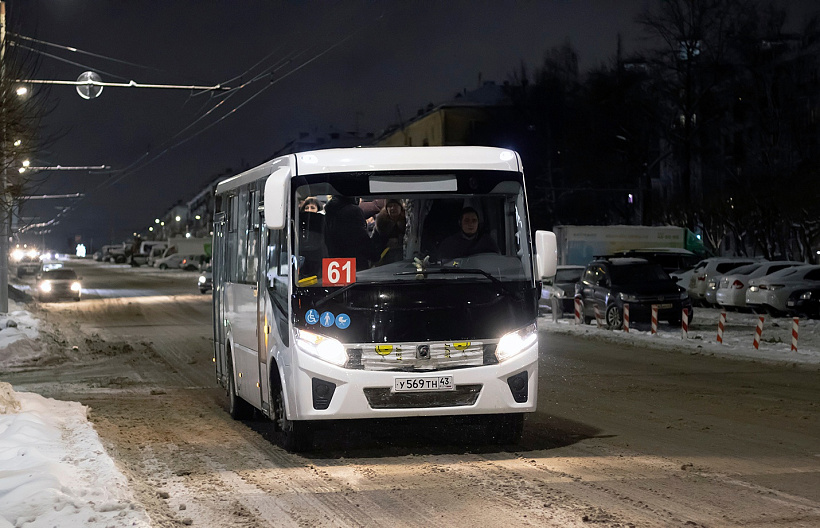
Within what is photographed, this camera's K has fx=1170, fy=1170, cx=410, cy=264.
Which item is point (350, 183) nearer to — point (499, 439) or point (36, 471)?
point (499, 439)

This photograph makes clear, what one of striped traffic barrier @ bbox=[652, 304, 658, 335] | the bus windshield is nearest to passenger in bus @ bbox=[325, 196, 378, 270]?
the bus windshield

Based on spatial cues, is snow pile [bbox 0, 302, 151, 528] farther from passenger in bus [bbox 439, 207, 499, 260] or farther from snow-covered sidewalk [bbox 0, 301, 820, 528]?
passenger in bus [bbox 439, 207, 499, 260]

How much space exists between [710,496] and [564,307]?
88.5ft

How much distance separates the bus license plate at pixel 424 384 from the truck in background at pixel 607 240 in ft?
114

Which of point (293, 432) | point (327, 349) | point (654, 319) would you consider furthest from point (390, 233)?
point (654, 319)

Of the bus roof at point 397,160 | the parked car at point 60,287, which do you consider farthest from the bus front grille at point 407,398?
the parked car at point 60,287

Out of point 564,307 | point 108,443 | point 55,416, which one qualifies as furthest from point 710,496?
point 564,307

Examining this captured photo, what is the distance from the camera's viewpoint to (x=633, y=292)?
1096 inches

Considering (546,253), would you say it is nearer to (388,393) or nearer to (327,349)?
(388,393)

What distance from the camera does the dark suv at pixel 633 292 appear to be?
27625mm

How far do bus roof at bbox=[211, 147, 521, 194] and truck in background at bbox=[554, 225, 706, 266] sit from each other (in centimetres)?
3392

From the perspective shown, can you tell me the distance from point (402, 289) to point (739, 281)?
85.1 feet

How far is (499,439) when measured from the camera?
34.6ft

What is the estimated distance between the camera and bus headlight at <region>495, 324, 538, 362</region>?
387 inches
